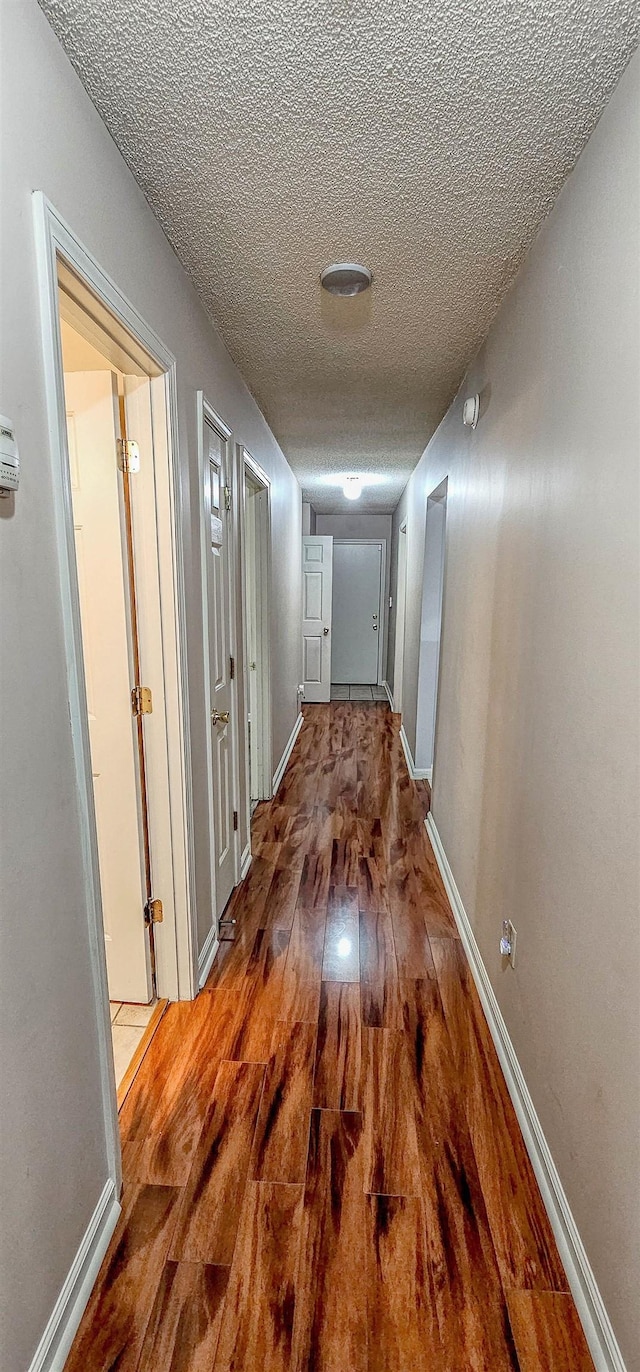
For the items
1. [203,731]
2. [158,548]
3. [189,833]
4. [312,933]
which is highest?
[158,548]

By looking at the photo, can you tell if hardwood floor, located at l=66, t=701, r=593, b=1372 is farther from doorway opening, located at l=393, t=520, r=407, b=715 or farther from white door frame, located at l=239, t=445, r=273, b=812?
doorway opening, located at l=393, t=520, r=407, b=715

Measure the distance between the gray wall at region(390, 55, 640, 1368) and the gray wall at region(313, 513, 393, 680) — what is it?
5.51 metres

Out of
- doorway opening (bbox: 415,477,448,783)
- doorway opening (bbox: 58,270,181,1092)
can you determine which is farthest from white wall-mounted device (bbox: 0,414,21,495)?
doorway opening (bbox: 415,477,448,783)

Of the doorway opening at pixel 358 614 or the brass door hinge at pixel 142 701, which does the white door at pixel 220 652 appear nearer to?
the brass door hinge at pixel 142 701

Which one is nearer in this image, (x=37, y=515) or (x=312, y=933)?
(x=37, y=515)

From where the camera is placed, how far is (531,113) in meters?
1.16

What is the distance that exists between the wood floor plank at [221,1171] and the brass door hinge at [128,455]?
5.80 ft

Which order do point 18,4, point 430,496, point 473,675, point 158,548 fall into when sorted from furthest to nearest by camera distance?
point 430,496 → point 473,675 → point 158,548 → point 18,4

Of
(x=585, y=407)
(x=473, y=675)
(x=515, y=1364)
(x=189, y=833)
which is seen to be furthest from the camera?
(x=473, y=675)

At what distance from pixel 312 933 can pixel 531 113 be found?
2.54 m

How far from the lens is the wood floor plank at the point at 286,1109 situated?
4.65 feet

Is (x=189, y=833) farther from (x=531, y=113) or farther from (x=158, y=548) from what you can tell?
(x=531, y=113)

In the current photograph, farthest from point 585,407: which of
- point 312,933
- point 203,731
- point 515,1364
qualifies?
point 312,933

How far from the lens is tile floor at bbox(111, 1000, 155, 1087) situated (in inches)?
68.6
